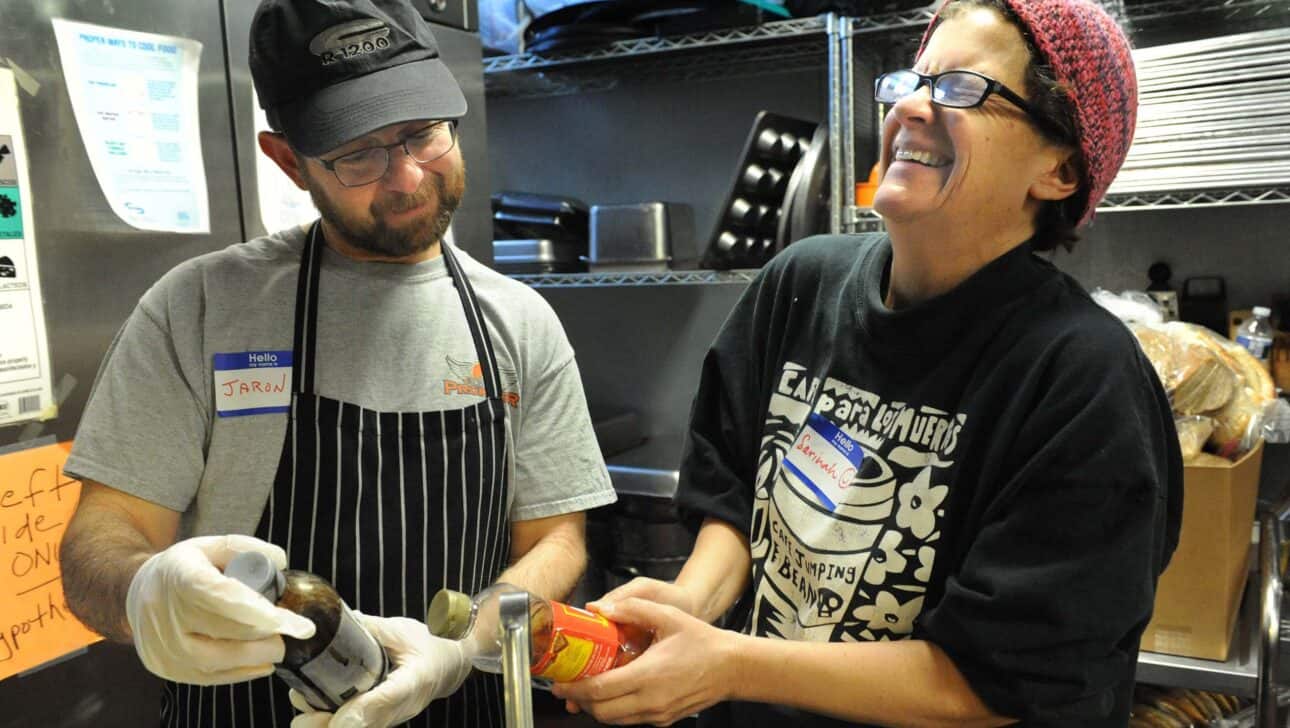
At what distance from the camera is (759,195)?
2.31 m

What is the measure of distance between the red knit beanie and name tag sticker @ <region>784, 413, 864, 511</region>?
1.28ft

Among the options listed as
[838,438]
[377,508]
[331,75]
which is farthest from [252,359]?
[838,438]

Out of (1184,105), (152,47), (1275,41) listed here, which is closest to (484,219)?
(152,47)

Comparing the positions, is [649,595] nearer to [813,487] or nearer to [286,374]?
[813,487]

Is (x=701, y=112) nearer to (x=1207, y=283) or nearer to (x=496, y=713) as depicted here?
(x=1207, y=283)

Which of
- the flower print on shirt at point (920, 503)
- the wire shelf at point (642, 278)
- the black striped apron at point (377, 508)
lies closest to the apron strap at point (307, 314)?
the black striped apron at point (377, 508)

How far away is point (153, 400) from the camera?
116 cm

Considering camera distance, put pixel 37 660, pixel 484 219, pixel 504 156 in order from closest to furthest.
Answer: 1. pixel 37 660
2. pixel 484 219
3. pixel 504 156

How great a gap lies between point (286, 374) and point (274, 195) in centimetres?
52

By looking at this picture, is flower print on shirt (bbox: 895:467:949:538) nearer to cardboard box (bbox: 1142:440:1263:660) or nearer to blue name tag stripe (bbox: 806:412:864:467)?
blue name tag stripe (bbox: 806:412:864:467)

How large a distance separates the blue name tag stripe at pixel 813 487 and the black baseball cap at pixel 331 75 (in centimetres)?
62

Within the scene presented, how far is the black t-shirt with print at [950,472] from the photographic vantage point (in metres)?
0.91

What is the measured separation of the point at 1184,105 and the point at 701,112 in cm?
128

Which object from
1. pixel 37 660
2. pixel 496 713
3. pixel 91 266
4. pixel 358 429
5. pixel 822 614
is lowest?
pixel 496 713
